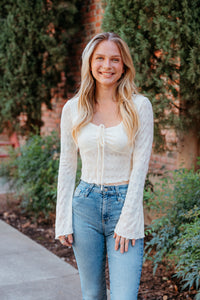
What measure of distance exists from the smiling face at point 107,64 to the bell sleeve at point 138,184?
229 mm

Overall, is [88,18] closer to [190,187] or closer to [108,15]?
[108,15]

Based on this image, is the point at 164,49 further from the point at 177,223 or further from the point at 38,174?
the point at 38,174

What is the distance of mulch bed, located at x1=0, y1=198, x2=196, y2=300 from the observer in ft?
11.2

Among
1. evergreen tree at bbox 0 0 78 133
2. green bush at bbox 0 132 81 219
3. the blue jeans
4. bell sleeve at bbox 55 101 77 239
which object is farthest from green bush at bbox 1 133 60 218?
the blue jeans

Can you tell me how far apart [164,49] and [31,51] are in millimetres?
2962

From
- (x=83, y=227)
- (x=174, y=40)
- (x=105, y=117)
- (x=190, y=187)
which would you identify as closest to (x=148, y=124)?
(x=105, y=117)

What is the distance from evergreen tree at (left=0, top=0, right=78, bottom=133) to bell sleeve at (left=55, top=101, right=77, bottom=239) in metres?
3.67

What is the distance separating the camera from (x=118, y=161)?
2258mm

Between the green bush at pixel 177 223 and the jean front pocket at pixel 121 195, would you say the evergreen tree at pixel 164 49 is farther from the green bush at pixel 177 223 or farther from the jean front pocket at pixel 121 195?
the jean front pocket at pixel 121 195

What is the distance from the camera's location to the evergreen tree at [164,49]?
380 cm

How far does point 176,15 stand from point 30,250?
2.90 meters

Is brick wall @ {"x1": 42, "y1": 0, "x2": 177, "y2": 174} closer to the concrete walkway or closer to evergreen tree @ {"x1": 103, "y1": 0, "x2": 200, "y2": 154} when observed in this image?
evergreen tree @ {"x1": 103, "y1": 0, "x2": 200, "y2": 154}

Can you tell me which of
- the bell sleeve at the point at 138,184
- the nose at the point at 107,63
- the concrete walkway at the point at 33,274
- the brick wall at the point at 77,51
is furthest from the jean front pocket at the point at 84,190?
the brick wall at the point at 77,51

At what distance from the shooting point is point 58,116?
7.44 metres
